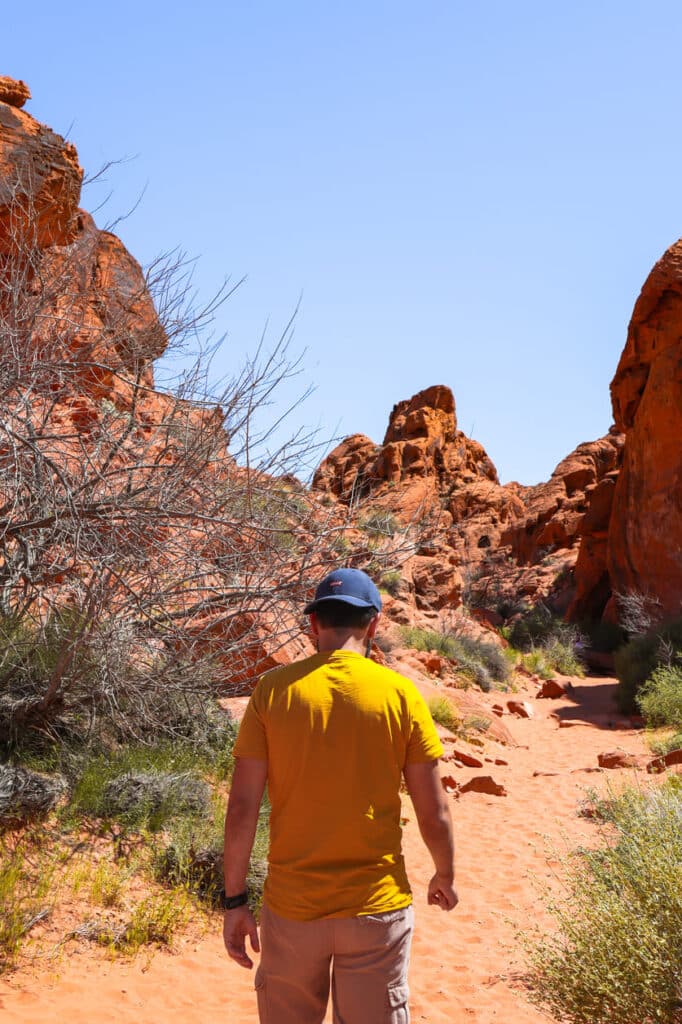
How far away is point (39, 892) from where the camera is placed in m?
4.27

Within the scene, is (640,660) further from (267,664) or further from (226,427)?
(226,427)

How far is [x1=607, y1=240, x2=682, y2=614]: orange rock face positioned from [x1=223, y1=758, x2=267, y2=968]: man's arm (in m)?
19.5

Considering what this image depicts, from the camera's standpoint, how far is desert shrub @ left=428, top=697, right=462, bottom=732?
11.1m

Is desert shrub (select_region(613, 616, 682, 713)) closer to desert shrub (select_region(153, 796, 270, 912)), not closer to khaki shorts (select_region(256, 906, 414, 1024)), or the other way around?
desert shrub (select_region(153, 796, 270, 912))

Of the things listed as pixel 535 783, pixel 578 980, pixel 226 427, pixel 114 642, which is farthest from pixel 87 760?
pixel 535 783

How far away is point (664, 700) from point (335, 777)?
11793 mm

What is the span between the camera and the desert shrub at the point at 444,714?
1107 cm

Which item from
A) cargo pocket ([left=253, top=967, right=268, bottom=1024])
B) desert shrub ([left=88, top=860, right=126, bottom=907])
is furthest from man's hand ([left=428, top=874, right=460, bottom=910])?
desert shrub ([left=88, top=860, right=126, bottom=907])

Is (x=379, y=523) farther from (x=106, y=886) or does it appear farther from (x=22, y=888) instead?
(x=22, y=888)

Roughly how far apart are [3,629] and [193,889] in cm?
218

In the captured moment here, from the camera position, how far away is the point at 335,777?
1.92 m

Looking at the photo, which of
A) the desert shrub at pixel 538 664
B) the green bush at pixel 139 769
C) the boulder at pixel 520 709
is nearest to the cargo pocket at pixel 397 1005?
the green bush at pixel 139 769

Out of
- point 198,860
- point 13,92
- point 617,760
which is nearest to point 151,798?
point 198,860

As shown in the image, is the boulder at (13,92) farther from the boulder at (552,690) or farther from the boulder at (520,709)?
the boulder at (552,690)
